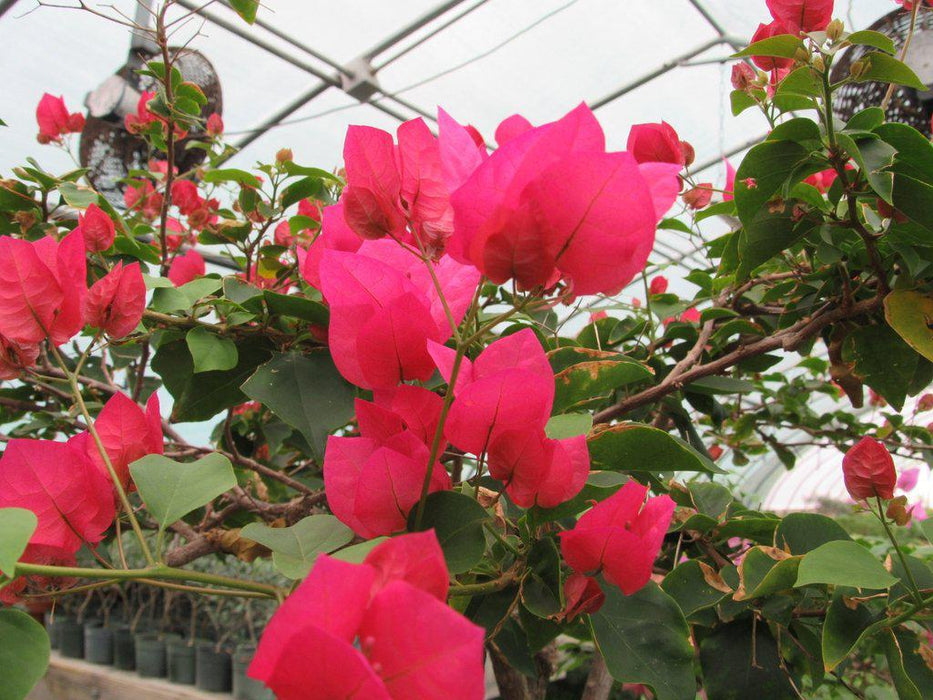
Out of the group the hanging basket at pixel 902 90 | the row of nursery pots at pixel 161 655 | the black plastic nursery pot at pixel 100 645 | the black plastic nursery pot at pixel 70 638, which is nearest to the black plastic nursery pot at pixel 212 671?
the row of nursery pots at pixel 161 655

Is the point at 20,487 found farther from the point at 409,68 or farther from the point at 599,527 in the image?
the point at 409,68

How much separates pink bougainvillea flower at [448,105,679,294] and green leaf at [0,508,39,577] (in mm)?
152

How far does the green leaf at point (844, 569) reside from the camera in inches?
12.2

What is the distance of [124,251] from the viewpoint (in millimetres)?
593

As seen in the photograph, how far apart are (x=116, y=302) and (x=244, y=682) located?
2234 millimetres

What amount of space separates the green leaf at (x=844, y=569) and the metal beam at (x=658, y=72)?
288 centimetres

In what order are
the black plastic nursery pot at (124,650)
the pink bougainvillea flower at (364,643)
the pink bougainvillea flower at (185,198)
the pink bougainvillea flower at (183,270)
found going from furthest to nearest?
the black plastic nursery pot at (124,650)
the pink bougainvillea flower at (185,198)
the pink bougainvillea flower at (183,270)
the pink bougainvillea flower at (364,643)

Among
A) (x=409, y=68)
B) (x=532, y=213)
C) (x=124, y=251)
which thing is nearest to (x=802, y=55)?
(x=532, y=213)

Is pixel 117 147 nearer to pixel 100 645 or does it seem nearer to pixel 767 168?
pixel 767 168

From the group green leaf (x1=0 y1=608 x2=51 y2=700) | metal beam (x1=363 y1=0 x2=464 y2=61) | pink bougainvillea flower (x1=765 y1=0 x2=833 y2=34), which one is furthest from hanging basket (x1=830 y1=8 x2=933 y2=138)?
metal beam (x1=363 y1=0 x2=464 y2=61)

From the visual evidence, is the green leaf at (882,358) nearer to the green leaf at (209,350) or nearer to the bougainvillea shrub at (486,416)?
the bougainvillea shrub at (486,416)

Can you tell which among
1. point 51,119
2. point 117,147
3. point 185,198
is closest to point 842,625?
point 185,198

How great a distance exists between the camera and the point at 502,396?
0.23m

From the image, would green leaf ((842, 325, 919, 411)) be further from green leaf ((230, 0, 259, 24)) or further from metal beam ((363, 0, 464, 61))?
metal beam ((363, 0, 464, 61))
